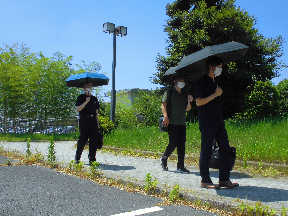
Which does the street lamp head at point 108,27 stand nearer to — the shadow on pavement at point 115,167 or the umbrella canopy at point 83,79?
the umbrella canopy at point 83,79

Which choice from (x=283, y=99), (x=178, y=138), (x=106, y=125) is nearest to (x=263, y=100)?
(x=283, y=99)

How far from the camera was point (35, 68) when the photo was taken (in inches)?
813

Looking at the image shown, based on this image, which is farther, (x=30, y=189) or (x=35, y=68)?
(x=35, y=68)

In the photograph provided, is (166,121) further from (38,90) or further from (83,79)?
(38,90)

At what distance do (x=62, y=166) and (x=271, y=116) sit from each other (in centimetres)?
856

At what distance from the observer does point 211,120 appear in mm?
4328

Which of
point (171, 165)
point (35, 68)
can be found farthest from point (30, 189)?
point (35, 68)

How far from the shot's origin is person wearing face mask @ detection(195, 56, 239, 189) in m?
4.33

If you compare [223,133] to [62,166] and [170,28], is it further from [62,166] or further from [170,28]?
[170,28]

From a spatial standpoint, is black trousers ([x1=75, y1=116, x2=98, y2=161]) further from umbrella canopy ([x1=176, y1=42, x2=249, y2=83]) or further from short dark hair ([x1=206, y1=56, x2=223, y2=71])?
short dark hair ([x1=206, y1=56, x2=223, y2=71])

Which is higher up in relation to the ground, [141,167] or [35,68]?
[35,68]

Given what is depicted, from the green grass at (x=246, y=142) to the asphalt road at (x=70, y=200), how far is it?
10.5 feet

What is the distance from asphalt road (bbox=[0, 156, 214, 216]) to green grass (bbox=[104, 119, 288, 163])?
320cm

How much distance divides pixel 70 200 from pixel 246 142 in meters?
4.82
